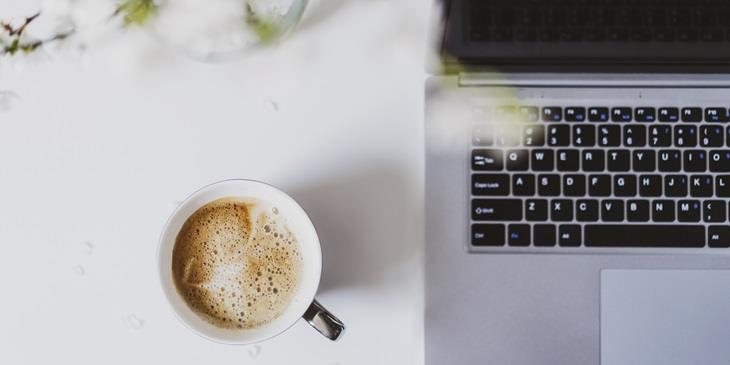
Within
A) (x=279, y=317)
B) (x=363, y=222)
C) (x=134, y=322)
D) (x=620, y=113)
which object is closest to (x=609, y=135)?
(x=620, y=113)

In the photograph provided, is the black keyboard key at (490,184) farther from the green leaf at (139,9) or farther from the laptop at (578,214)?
the green leaf at (139,9)

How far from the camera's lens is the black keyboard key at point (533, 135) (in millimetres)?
733

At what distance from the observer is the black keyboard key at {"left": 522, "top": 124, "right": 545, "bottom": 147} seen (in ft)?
2.40

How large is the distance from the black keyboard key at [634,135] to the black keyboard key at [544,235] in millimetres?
105

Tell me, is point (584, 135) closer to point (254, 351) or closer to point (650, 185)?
point (650, 185)

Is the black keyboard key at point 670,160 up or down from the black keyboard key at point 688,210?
up

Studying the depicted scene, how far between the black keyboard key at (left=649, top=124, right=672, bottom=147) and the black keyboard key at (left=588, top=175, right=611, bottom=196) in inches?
2.1

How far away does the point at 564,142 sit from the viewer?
733mm

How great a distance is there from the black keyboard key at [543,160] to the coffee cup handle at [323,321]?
23 cm

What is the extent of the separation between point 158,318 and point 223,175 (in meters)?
0.15

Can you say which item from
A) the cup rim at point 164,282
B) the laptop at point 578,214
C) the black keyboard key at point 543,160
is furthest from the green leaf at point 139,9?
the black keyboard key at point 543,160

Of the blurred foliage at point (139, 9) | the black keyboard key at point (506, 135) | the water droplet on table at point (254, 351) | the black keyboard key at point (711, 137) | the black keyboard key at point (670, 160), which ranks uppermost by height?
the blurred foliage at point (139, 9)

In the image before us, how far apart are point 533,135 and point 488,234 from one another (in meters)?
0.10

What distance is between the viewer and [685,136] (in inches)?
28.8
